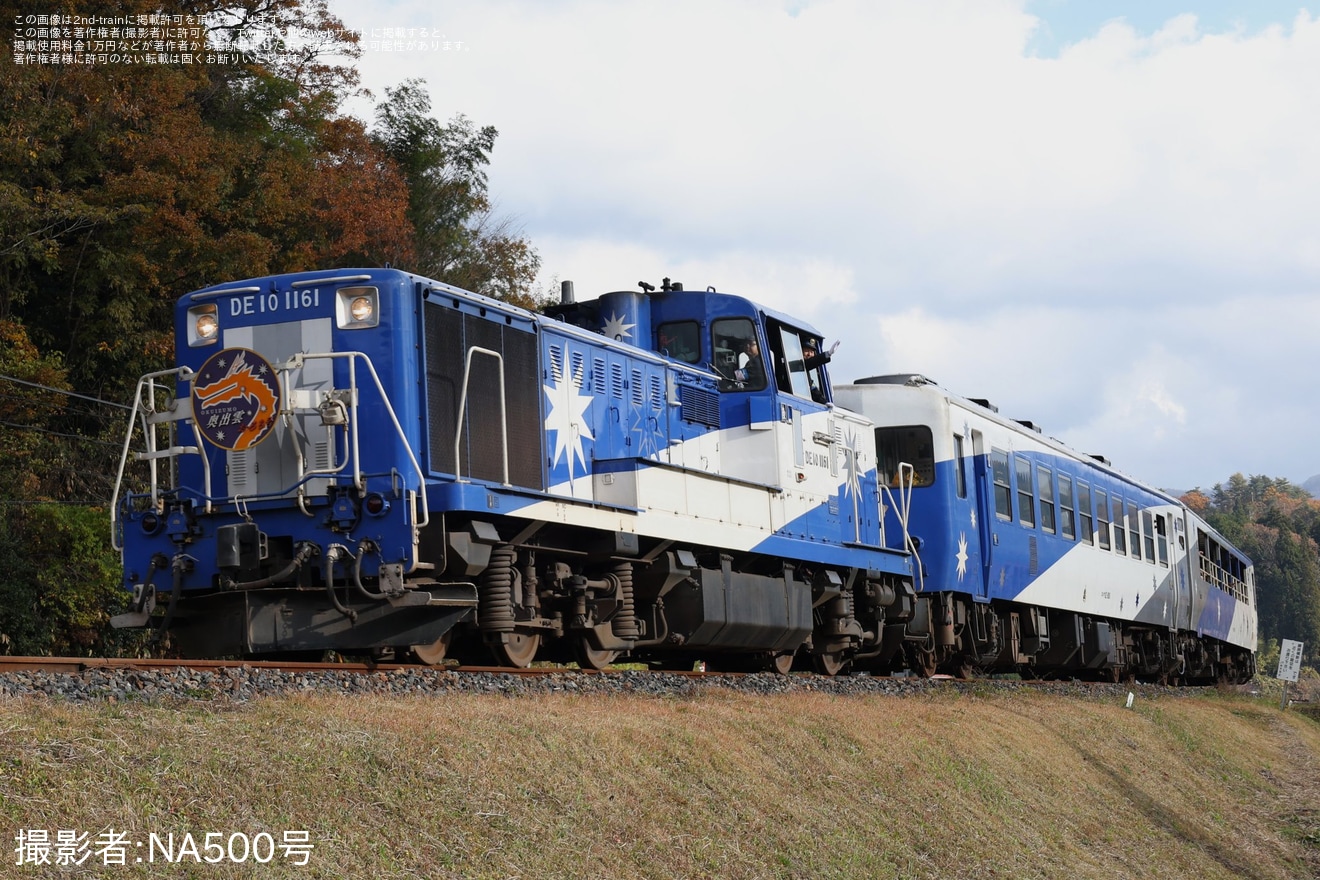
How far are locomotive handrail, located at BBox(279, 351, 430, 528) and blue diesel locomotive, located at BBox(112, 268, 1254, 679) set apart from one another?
3cm

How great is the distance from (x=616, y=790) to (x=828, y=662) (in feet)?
27.4


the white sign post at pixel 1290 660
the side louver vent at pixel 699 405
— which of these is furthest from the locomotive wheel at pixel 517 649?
the white sign post at pixel 1290 660

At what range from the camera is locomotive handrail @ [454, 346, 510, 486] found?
9891 millimetres

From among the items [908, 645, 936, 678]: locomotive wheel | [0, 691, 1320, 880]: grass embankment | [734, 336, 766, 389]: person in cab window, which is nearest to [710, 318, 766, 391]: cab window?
[734, 336, 766, 389]: person in cab window

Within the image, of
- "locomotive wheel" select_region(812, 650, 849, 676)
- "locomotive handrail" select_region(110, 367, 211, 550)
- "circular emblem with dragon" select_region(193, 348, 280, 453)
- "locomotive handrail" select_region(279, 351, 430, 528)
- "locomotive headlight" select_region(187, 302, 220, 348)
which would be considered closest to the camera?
"locomotive handrail" select_region(279, 351, 430, 528)

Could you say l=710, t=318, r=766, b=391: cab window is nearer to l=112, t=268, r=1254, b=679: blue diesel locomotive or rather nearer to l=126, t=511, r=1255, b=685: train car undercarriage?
l=112, t=268, r=1254, b=679: blue diesel locomotive

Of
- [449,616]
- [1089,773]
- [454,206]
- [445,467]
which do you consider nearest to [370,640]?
[449,616]

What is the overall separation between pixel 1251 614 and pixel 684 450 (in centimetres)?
3112

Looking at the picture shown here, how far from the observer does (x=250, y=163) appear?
895 inches

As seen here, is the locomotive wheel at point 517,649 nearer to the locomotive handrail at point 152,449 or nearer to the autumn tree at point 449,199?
the locomotive handrail at point 152,449

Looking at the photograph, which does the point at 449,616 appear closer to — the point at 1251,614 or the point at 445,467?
the point at 445,467

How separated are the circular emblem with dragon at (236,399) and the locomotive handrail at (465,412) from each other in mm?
1307

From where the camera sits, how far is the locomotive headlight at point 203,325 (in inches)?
418

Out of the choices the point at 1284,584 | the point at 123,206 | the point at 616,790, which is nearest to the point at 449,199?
the point at 123,206
